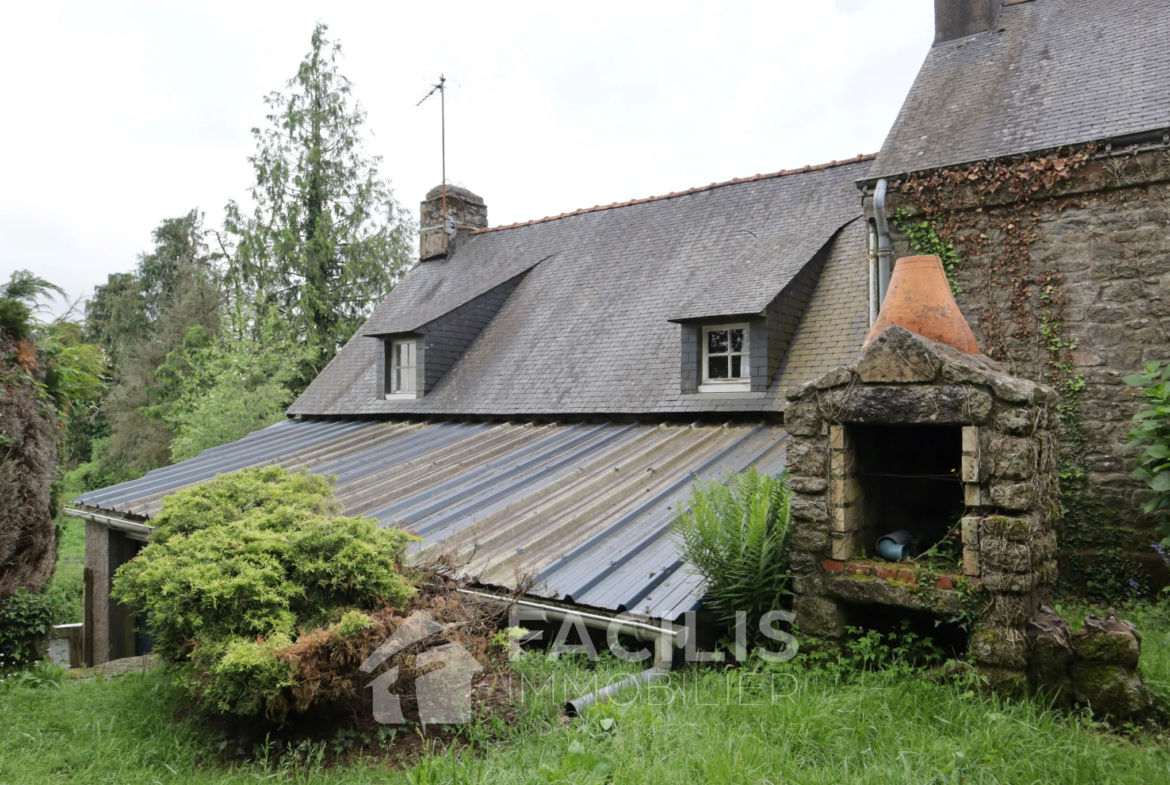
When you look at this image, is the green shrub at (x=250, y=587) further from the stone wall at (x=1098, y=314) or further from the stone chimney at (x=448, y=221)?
the stone chimney at (x=448, y=221)

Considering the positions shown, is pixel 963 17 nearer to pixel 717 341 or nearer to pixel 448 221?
pixel 717 341

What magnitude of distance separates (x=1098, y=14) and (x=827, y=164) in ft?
12.1

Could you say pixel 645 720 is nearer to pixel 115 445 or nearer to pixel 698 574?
pixel 698 574

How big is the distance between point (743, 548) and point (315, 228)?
23094 millimetres

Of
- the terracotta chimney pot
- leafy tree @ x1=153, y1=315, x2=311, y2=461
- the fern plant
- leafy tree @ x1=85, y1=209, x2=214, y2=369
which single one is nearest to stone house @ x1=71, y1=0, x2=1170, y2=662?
the fern plant

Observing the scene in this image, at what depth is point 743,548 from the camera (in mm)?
5309

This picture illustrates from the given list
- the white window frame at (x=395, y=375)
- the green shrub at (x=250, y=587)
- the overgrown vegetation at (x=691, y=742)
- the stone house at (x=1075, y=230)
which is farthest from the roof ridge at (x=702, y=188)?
the green shrub at (x=250, y=587)

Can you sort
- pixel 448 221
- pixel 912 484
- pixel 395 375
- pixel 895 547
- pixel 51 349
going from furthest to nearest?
pixel 448 221
pixel 395 375
pixel 51 349
pixel 912 484
pixel 895 547

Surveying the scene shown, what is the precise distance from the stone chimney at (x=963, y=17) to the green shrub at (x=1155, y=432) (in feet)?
17.4

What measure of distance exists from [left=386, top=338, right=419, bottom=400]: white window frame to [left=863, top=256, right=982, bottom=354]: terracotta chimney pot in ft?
29.7

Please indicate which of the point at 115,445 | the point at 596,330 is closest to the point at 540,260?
the point at 596,330

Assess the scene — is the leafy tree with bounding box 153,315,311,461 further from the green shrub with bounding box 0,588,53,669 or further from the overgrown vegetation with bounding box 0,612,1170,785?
the overgrown vegetation with bounding box 0,612,1170,785

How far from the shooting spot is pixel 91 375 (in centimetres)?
998

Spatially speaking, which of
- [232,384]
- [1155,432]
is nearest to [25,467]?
[1155,432]
